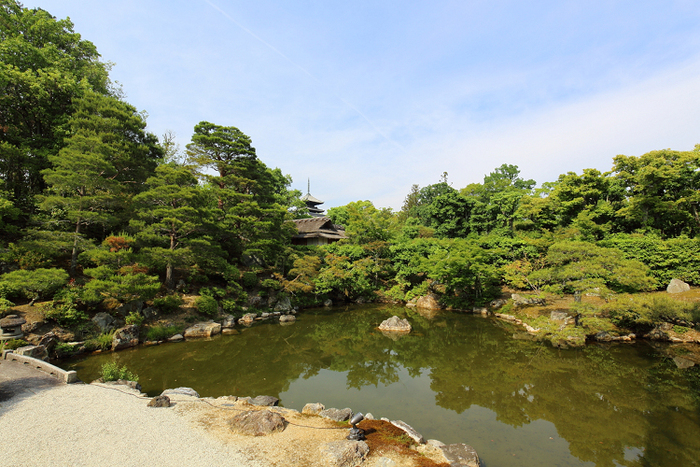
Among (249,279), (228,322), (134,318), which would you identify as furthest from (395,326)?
(134,318)

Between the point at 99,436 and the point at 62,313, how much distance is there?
7.30m

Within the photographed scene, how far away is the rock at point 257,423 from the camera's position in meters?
4.89

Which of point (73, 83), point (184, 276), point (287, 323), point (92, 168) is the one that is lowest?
point (287, 323)

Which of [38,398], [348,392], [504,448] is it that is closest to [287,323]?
[348,392]

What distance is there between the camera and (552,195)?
20.4 metres

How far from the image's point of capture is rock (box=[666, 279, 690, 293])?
13.1 m

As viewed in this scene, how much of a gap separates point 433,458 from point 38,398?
23.5ft

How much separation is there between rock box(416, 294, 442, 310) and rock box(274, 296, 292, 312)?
8429mm

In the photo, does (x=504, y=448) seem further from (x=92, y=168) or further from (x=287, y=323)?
(x=92, y=168)

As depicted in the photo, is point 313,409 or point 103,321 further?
point 103,321

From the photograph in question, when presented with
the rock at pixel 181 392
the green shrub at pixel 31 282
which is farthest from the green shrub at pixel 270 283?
the rock at pixel 181 392

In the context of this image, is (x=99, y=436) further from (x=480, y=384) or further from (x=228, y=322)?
(x=228, y=322)

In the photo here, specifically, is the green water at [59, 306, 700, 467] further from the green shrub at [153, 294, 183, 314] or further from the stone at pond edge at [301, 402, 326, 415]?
the green shrub at [153, 294, 183, 314]

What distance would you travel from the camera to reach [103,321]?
397 inches
